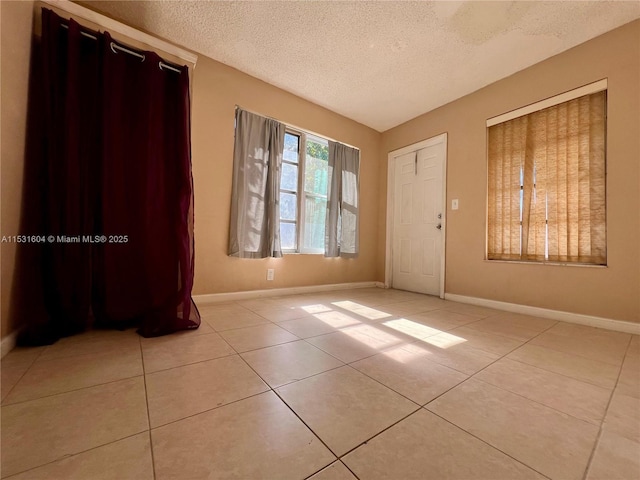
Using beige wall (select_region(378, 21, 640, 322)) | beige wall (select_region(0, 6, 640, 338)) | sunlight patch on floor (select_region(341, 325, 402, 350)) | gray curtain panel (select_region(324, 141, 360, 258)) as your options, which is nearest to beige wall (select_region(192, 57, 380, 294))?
beige wall (select_region(0, 6, 640, 338))

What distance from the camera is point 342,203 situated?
359 centimetres

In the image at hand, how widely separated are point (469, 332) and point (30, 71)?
3.45 meters

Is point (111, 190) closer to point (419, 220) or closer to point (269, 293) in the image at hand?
point (269, 293)

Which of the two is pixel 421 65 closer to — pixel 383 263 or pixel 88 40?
pixel 383 263

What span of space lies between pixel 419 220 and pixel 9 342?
12.9 feet

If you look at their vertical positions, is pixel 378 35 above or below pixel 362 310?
above

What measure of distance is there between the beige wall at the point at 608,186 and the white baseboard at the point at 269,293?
4.52 ft

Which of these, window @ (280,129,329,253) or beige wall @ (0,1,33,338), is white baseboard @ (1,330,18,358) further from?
window @ (280,129,329,253)

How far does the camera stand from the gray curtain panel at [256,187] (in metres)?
2.68

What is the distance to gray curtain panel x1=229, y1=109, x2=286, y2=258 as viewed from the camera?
2676mm

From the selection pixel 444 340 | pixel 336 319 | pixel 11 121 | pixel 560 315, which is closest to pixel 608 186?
pixel 560 315

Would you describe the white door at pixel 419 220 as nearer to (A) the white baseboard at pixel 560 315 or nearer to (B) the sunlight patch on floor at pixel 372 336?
(A) the white baseboard at pixel 560 315

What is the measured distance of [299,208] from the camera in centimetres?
325

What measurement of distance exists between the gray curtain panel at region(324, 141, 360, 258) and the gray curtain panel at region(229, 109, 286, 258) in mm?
820
